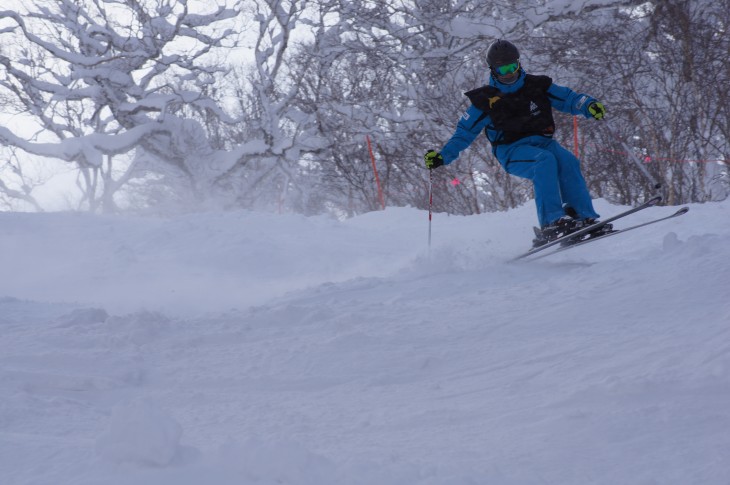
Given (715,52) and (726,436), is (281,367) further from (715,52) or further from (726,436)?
(715,52)

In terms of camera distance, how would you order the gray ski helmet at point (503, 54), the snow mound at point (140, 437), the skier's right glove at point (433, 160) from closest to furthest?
the snow mound at point (140, 437) < the gray ski helmet at point (503, 54) < the skier's right glove at point (433, 160)

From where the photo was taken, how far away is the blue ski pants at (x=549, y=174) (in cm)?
486

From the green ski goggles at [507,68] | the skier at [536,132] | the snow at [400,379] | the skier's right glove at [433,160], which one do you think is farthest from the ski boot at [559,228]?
the green ski goggles at [507,68]

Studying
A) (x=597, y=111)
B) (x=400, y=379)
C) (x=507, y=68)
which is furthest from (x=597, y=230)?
(x=400, y=379)

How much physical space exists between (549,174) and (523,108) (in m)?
0.57

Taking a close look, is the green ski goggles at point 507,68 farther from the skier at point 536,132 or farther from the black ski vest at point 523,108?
the black ski vest at point 523,108

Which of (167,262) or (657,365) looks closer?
(657,365)

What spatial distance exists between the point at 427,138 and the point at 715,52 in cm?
625

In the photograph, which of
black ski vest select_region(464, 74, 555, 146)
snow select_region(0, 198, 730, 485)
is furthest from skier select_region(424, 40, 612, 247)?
snow select_region(0, 198, 730, 485)

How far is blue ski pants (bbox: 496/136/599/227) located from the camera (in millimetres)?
4863

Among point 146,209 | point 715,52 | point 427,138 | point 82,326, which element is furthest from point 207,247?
point 146,209

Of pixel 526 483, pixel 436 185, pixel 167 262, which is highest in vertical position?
pixel 436 185

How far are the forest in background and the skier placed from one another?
354 cm

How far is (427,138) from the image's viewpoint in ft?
51.0
